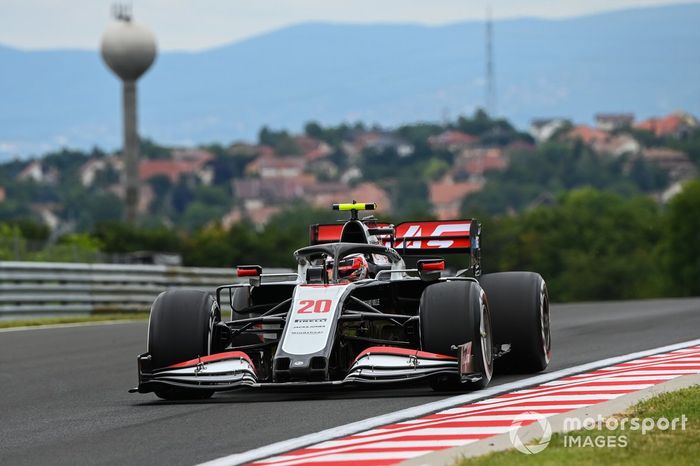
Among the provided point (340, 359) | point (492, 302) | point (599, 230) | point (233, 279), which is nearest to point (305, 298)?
point (340, 359)

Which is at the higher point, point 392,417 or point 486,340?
point 486,340

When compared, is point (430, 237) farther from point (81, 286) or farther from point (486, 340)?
point (81, 286)

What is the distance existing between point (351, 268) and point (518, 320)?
5.22 ft

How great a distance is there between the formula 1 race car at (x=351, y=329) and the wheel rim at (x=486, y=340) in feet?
0.04

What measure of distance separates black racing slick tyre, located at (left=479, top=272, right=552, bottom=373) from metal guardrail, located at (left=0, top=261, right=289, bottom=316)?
41.1 ft

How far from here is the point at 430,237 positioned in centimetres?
1559

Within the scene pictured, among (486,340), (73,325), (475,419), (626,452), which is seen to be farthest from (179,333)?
(73,325)

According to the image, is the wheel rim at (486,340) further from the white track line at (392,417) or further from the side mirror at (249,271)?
the side mirror at (249,271)

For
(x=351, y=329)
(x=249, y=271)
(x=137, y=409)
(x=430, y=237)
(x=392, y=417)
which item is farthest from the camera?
(x=430, y=237)

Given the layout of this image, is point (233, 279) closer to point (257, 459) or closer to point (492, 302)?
point (492, 302)

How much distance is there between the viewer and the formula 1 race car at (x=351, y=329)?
11734mm

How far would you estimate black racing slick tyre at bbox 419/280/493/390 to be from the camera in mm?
11914

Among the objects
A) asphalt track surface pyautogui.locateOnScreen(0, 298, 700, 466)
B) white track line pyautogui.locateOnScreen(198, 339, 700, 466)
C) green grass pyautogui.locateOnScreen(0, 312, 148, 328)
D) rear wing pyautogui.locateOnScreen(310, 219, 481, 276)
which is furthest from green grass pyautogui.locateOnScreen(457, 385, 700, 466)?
green grass pyautogui.locateOnScreen(0, 312, 148, 328)

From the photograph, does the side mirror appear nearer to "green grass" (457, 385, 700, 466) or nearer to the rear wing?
the rear wing
